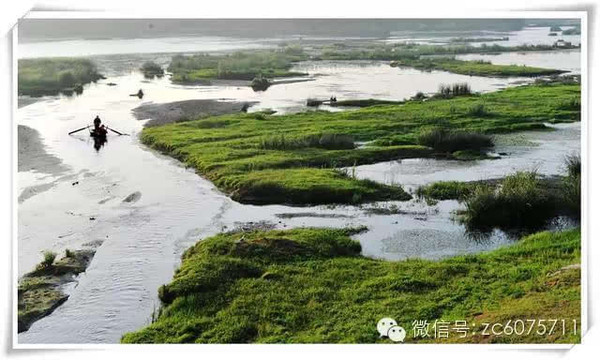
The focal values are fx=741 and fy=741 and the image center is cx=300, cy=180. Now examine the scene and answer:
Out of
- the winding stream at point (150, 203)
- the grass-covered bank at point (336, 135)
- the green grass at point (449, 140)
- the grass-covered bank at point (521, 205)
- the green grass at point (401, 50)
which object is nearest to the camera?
the winding stream at point (150, 203)

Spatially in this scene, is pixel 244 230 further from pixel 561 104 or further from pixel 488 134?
pixel 561 104

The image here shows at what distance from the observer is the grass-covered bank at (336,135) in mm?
15086

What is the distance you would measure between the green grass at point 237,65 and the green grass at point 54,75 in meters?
1.78

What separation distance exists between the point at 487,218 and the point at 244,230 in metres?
4.50

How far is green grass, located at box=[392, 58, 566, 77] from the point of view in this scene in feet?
53.0

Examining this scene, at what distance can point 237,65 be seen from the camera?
50.6ft

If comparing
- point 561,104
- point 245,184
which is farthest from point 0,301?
point 561,104

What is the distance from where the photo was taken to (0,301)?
37.4 feet

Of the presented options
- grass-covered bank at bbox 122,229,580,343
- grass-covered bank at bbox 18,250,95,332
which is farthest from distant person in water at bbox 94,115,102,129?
grass-covered bank at bbox 122,229,580,343

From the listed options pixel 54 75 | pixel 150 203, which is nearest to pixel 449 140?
pixel 150 203

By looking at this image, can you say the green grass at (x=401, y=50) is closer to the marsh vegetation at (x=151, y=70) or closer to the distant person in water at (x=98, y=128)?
the marsh vegetation at (x=151, y=70)

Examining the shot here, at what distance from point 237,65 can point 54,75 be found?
11.9 feet
